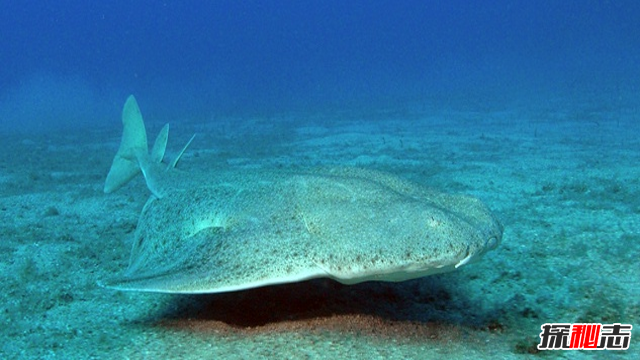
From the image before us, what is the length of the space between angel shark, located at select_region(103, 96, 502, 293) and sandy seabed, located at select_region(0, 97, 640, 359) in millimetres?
403

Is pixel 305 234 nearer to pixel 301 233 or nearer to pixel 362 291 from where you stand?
pixel 301 233

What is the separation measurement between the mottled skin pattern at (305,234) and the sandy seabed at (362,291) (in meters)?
0.40

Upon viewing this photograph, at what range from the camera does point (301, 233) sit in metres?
2.25

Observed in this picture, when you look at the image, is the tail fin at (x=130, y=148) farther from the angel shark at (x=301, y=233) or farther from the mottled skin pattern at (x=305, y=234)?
the mottled skin pattern at (x=305, y=234)

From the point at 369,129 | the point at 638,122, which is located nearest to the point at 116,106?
the point at 369,129

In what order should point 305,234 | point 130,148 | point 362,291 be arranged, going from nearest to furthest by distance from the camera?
point 305,234
point 362,291
point 130,148

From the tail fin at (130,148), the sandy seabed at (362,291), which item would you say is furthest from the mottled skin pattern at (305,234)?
the tail fin at (130,148)

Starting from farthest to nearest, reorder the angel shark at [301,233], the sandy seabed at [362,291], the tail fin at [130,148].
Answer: the tail fin at [130,148]
the sandy seabed at [362,291]
the angel shark at [301,233]

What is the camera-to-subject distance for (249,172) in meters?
3.15

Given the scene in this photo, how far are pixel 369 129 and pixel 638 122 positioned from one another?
22.6 ft

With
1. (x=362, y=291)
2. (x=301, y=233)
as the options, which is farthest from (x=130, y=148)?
(x=301, y=233)

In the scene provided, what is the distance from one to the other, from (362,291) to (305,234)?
0.96 meters

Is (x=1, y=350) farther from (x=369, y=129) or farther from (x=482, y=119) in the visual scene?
(x=482, y=119)

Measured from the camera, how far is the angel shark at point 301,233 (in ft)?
6.71
